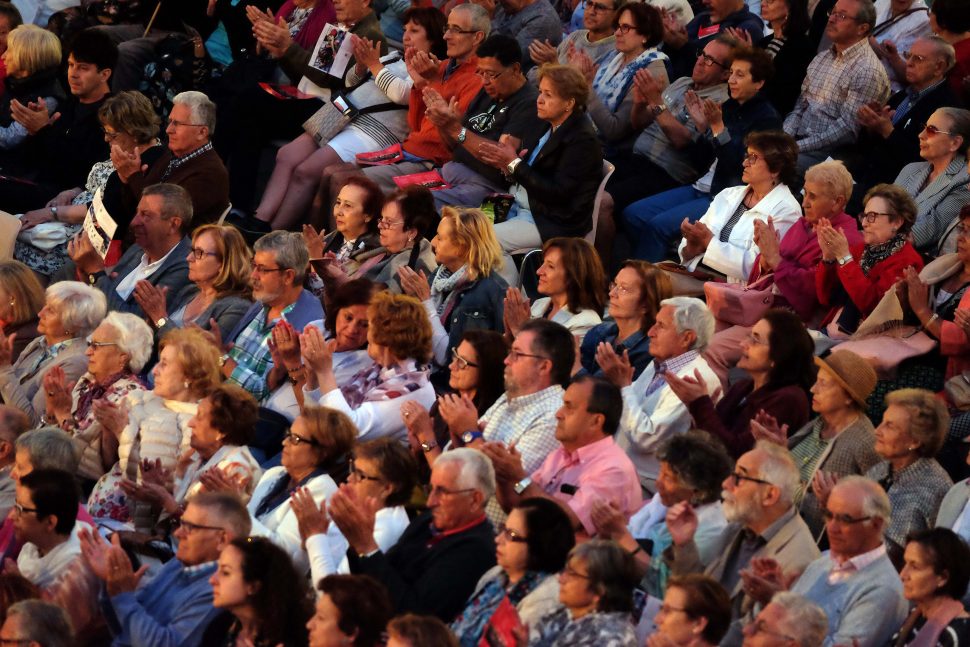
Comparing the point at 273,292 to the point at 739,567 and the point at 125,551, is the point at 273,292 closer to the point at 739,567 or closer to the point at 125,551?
the point at 125,551

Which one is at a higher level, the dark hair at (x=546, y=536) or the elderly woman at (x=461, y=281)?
the dark hair at (x=546, y=536)

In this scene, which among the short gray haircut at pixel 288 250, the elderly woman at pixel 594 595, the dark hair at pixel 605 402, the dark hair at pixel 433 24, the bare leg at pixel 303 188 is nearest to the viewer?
the elderly woman at pixel 594 595

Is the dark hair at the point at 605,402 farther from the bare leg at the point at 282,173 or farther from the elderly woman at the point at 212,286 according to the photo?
the bare leg at the point at 282,173

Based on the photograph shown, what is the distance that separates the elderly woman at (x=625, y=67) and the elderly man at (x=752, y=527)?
13.1 feet

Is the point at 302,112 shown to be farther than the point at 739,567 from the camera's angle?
Yes

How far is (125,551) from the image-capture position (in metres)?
7.03

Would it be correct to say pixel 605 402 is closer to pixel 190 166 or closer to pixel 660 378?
pixel 660 378

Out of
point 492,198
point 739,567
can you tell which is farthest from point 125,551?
point 492,198

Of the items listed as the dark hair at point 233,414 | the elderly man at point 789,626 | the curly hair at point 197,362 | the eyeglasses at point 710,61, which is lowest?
the curly hair at point 197,362

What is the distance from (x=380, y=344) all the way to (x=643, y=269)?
3.67ft

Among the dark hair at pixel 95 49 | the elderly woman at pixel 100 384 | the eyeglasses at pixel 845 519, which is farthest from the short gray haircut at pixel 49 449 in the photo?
the dark hair at pixel 95 49

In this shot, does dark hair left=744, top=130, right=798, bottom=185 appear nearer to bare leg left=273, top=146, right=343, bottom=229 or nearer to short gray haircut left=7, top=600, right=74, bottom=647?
bare leg left=273, top=146, right=343, bottom=229

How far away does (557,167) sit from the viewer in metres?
9.21

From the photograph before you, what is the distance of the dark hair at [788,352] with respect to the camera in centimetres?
740
